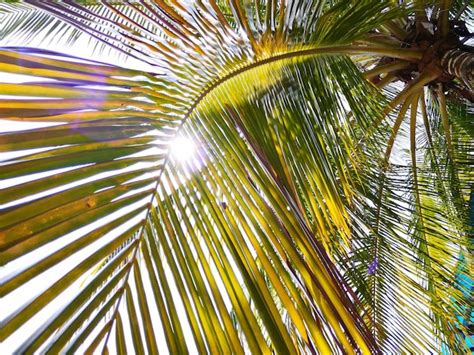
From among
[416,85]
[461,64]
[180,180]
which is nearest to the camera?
[180,180]

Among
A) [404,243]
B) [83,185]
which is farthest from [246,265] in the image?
[404,243]

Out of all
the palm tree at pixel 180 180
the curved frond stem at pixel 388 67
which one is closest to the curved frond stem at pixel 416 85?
the curved frond stem at pixel 388 67

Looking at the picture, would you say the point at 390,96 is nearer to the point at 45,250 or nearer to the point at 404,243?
the point at 404,243

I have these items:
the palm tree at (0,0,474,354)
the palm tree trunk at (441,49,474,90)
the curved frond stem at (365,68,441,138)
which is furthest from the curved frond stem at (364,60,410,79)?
the palm tree at (0,0,474,354)

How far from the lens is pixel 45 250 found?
28.8 inches

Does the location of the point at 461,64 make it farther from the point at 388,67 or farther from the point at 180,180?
the point at 180,180

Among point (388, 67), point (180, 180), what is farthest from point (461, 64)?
point (180, 180)

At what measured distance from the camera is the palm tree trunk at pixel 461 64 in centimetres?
222

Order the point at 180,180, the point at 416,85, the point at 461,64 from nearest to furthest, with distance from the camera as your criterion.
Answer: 1. the point at 180,180
2. the point at 461,64
3. the point at 416,85

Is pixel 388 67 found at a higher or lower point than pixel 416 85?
higher

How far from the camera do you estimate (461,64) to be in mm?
2305

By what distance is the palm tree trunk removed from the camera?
222cm

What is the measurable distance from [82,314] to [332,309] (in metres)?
0.41

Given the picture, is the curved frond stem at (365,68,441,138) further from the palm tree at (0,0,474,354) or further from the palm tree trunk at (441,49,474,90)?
the palm tree at (0,0,474,354)
